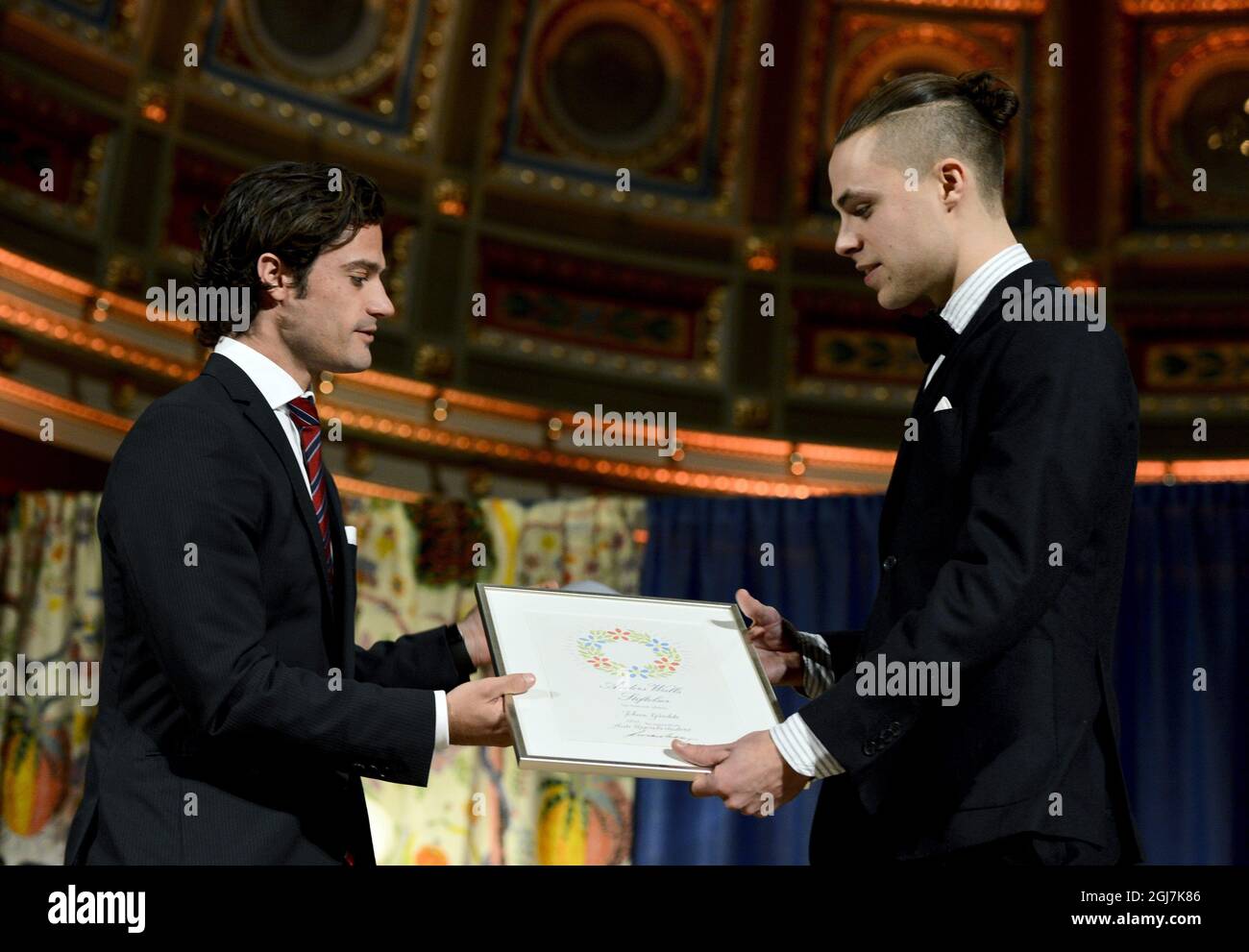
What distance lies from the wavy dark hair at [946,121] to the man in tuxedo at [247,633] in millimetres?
1006

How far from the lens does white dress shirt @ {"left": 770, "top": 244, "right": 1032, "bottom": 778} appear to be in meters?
2.37

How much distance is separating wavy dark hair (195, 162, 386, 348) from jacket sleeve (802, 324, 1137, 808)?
1171mm

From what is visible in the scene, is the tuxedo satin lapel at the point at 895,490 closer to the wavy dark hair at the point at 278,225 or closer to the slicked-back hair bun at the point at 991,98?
the slicked-back hair bun at the point at 991,98

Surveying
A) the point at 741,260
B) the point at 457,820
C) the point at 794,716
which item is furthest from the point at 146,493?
the point at 741,260

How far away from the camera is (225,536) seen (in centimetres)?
234

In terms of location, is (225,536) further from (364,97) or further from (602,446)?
(364,97)

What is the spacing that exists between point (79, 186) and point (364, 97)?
1.57 meters

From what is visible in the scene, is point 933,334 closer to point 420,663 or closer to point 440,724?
point 440,724

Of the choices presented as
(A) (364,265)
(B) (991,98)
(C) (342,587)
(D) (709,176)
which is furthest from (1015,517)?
(D) (709,176)

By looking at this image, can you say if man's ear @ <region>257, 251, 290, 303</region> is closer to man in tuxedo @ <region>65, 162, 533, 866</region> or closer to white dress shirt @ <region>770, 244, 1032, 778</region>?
man in tuxedo @ <region>65, 162, 533, 866</region>

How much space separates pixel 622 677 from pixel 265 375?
802 mm

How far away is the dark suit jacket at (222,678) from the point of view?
7.47 ft

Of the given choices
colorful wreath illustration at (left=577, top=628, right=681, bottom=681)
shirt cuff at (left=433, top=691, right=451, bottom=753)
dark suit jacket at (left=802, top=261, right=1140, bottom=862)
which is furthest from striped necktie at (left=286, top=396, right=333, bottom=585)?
dark suit jacket at (left=802, top=261, right=1140, bottom=862)
